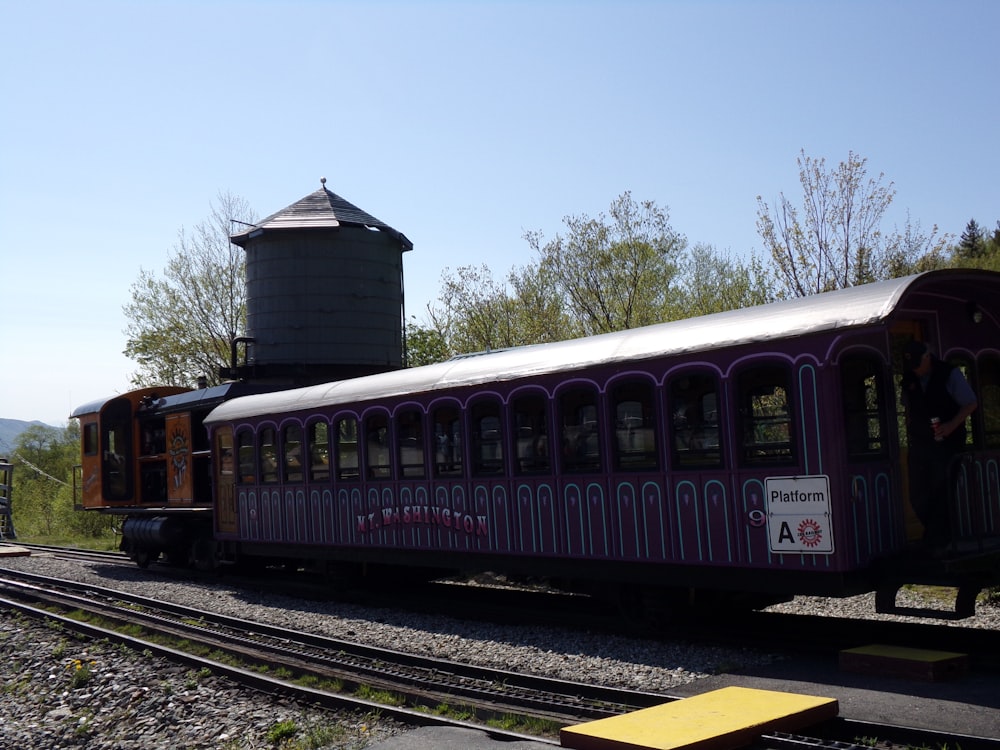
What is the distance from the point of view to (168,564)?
1998 centimetres

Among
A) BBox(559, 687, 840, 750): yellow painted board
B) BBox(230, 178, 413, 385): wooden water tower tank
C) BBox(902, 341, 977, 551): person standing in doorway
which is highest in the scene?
BBox(230, 178, 413, 385): wooden water tower tank

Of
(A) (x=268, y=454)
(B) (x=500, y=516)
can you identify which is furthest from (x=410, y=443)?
(A) (x=268, y=454)

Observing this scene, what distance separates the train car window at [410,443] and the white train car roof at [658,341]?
314mm

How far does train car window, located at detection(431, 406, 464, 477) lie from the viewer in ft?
39.5

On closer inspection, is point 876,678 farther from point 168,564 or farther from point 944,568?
point 168,564

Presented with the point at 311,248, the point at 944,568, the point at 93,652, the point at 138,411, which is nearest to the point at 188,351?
the point at 311,248

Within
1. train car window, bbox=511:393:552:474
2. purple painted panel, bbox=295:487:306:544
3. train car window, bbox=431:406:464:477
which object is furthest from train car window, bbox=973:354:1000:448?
purple painted panel, bbox=295:487:306:544

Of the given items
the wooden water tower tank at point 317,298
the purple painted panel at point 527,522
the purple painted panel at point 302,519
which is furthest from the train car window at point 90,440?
the purple painted panel at point 527,522

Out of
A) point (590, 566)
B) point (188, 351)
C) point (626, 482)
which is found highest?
point (188, 351)

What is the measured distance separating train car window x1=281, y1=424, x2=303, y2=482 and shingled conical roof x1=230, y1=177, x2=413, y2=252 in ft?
37.4

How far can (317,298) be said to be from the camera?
2564 centimetres

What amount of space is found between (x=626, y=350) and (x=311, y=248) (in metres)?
17.2

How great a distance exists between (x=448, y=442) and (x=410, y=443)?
83 cm

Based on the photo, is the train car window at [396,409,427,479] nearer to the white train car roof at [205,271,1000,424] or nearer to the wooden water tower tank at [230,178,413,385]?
the white train car roof at [205,271,1000,424]
